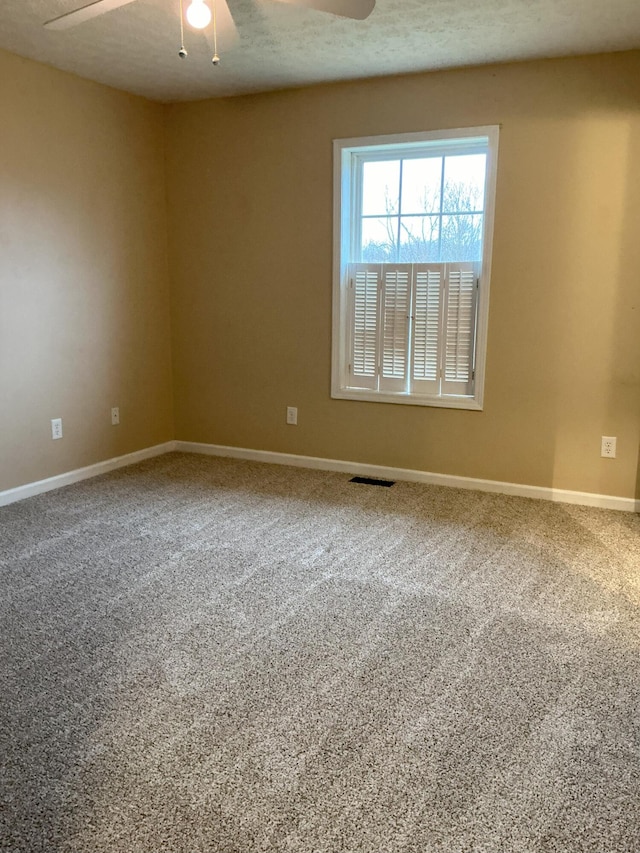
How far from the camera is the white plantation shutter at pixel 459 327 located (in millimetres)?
3756

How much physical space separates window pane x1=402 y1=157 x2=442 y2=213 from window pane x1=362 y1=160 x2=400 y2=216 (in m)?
0.06

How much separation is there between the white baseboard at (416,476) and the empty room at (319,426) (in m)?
0.03

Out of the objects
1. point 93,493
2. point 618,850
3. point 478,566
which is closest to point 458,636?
point 478,566

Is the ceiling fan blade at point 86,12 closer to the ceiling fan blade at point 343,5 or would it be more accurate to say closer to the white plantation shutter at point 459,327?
the ceiling fan blade at point 343,5

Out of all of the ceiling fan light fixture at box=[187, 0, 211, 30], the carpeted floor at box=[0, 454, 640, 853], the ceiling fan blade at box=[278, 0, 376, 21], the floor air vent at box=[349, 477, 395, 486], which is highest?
the ceiling fan blade at box=[278, 0, 376, 21]

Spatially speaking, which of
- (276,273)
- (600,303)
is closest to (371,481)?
(276,273)

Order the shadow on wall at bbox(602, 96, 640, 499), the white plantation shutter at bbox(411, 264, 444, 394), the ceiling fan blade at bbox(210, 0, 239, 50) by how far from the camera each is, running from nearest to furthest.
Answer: the ceiling fan blade at bbox(210, 0, 239, 50) < the shadow on wall at bbox(602, 96, 640, 499) < the white plantation shutter at bbox(411, 264, 444, 394)

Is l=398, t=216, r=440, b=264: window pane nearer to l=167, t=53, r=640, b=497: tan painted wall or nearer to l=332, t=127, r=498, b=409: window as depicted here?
l=332, t=127, r=498, b=409: window

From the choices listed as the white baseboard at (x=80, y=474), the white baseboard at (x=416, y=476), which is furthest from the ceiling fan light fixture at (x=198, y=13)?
the white baseboard at (x=416, y=476)

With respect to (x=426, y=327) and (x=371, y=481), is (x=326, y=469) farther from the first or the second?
(x=426, y=327)

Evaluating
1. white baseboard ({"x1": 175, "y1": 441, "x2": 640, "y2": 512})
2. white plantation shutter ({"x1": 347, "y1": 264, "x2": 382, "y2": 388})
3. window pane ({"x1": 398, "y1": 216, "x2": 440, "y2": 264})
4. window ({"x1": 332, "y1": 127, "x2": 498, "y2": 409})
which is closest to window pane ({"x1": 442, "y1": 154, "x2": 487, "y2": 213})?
window ({"x1": 332, "y1": 127, "x2": 498, "y2": 409})

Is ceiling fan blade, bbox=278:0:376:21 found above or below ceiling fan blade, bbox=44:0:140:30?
below

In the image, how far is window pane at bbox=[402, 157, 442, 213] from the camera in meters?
3.80

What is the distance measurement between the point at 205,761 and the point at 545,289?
2976mm
